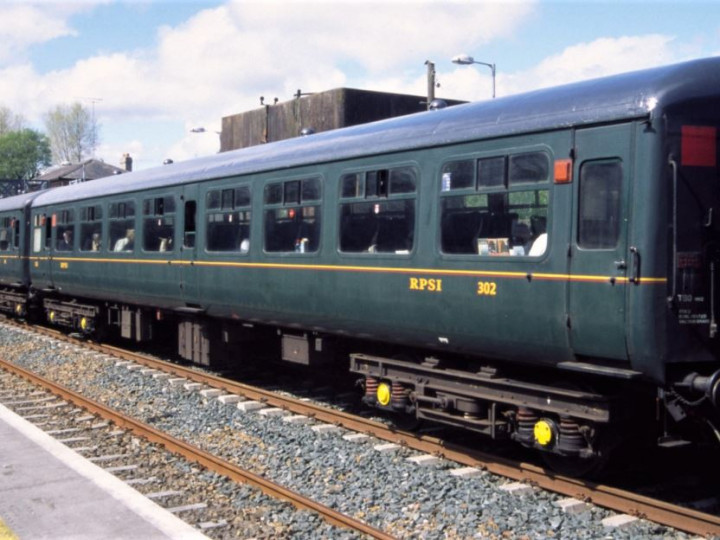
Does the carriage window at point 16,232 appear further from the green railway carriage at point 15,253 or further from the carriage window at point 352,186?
the carriage window at point 352,186

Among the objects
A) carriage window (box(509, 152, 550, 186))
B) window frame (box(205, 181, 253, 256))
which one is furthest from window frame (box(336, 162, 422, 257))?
window frame (box(205, 181, 253, 256))

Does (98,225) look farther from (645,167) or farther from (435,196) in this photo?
(645,167)

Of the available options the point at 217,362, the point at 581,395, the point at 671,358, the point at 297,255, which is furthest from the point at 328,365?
the point at 671,358

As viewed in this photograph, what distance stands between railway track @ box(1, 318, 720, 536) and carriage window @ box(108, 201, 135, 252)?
3327mm

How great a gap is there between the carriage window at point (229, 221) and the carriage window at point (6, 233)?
36.8 ft

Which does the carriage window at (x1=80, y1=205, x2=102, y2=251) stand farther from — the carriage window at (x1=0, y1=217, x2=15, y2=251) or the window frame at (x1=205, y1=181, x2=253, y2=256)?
the carriage window at (x1=0, y1=217, x2=15, y2=251)

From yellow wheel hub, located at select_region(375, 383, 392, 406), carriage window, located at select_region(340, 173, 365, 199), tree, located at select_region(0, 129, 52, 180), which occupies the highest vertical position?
tree, located at select_region(0, 129, 52, 180)

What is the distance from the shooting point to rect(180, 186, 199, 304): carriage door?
12.4 metres

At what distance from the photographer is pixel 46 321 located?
2212 cm

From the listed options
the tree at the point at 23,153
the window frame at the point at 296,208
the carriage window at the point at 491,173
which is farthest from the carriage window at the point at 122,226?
the tree at the point at 23,153

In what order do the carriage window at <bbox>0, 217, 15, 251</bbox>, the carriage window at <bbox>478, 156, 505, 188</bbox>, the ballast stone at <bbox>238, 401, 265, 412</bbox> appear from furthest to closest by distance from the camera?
1. the carriage window at <bbox>0, 217, 15, 251</bbox>
2. the ballast stone at <bbox>238, 401, 265, 412</bbox>
3. the carriage window at <bbox>478, 156, 505, 188</bbox>

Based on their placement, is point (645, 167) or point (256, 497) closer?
point (645, 167)

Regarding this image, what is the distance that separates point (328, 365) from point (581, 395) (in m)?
4.89

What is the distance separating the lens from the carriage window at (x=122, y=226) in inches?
574
